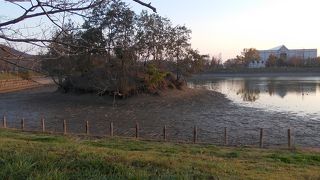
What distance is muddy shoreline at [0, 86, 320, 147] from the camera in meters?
26.9

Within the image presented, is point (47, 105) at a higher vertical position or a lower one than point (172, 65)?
lower

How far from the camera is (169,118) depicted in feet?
120

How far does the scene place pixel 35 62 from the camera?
7035 mm

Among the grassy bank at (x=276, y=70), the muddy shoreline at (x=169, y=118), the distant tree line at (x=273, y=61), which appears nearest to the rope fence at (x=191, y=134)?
the muddy shoreline at (x=169, y=118)

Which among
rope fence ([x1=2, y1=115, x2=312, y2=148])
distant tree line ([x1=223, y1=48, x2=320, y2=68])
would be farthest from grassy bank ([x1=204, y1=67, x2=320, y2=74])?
rope fence ([x1=2, y1=115, x2=312, y2=148])

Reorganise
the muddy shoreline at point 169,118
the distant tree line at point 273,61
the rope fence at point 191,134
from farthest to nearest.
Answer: the distant tree line at point 273,61 < the muddy shoreline at point 169,118 < the rope fence at point 191,134

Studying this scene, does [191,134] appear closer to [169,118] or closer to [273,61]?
[169,118]

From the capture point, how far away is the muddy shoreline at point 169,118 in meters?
26.9

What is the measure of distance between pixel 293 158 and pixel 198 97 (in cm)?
4381

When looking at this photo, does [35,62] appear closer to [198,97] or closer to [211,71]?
[198,97]

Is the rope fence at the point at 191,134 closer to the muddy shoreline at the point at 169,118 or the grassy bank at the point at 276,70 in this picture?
the muddy shoreline at the point at 169,118

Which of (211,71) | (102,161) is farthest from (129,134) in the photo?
(211,71)

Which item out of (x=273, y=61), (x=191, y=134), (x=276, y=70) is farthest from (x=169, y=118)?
(x=273, y=61)

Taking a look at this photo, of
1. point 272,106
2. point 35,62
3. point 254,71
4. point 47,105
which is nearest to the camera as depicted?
point 35,62
